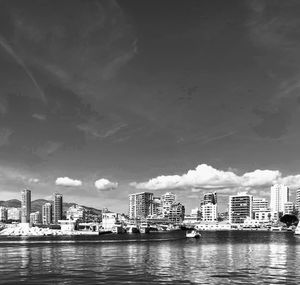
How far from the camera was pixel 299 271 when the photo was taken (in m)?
81.4

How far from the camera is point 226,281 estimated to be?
69688 mm

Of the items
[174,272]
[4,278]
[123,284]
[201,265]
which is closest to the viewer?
[123,284]

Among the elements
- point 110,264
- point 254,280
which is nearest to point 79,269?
point 110,264

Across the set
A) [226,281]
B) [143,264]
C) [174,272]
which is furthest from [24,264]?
[226,281]

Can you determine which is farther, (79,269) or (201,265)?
(201,265)

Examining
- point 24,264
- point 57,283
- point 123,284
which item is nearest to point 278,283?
point 123,284

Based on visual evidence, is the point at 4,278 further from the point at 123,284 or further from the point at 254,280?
the point at 254,280

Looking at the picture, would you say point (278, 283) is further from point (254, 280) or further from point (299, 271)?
point (299, 271)

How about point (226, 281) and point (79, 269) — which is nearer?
point (226, 281)

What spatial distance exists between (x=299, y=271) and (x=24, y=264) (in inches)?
2251

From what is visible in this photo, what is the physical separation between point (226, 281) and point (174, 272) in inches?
555

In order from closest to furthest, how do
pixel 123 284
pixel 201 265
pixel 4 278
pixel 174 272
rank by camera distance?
pixel 123 284, pixel 4 278, pixel 174 272, pixel 201 265

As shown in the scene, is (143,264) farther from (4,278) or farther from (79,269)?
(4,278)

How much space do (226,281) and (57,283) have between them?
26.5 m
